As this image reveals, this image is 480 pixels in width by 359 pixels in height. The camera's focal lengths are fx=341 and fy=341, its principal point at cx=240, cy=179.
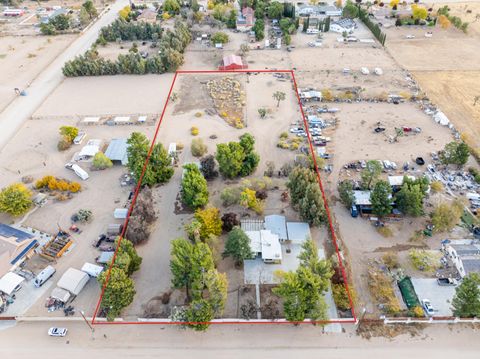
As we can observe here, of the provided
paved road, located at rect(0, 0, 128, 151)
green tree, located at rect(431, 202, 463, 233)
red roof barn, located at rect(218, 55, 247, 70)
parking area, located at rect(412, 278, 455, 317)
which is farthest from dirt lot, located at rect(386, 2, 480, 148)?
paved road, located at rect(0, 0, 128, 151)

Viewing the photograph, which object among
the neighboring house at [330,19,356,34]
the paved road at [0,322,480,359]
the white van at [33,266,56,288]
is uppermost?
the neighboring house at [330,19,356,34]

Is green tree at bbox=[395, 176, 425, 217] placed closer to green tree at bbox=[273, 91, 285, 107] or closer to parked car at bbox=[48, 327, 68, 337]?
green tree at bbox=[273, 91, 285, 107]

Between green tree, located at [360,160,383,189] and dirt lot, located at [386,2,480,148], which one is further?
dirt lot, located at [386,2,480,148]

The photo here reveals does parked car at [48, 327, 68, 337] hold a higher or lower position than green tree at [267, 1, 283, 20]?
lower

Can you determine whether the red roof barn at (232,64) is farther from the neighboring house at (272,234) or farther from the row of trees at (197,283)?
the row of trees at (197,283)

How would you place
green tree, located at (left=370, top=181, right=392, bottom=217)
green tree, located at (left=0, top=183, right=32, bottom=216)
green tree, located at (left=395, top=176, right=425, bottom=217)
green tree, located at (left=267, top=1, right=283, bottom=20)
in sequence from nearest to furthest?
green tree, located at (left=395, top=176, right=425, bottom=217)
green tree, located at (left=370, top=181, right=392, bottom=217)
green tree, located at (left=0, top=183, right=32, bottom=216)
green tree, located at (left=267, top=1, right=283, bottom=20)

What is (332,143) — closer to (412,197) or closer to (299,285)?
(412,197)

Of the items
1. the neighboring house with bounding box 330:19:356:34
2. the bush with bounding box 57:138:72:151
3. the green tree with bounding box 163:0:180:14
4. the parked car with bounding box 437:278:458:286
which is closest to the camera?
the parked car with bounding box 437:278:458:286

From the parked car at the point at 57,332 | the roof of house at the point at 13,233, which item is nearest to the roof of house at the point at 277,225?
the parked car at the point at 57,332
